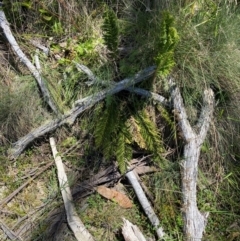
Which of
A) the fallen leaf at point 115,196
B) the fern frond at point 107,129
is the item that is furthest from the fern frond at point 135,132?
the fallen leaf at point 115,196

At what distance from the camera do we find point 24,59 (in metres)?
3.16

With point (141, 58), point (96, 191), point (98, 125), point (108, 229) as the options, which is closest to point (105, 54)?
point (141, 58)

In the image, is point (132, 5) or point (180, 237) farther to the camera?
point (132, 5)

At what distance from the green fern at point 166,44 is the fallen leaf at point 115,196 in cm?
96

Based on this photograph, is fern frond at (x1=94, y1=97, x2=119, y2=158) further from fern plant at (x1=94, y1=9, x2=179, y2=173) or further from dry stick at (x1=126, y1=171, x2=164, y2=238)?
dry stick at (x1=126, y1=171, x2=164, y2=238)

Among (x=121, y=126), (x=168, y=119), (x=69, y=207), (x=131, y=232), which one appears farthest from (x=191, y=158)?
(x=69, y=207)

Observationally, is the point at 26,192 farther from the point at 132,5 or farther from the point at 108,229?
the point at 132,5

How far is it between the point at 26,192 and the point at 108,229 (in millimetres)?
700

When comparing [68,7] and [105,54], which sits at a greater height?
[68,7]

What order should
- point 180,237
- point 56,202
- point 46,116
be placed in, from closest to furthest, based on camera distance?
point 180,237, point 56,202, point 46,116

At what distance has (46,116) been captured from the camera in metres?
3.07

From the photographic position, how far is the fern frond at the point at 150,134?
2809 millimetres

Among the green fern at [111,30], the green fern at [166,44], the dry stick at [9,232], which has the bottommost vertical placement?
the dry stick at [9,232]

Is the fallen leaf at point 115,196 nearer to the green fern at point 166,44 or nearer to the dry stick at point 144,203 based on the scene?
the dry stick at point 144,203
